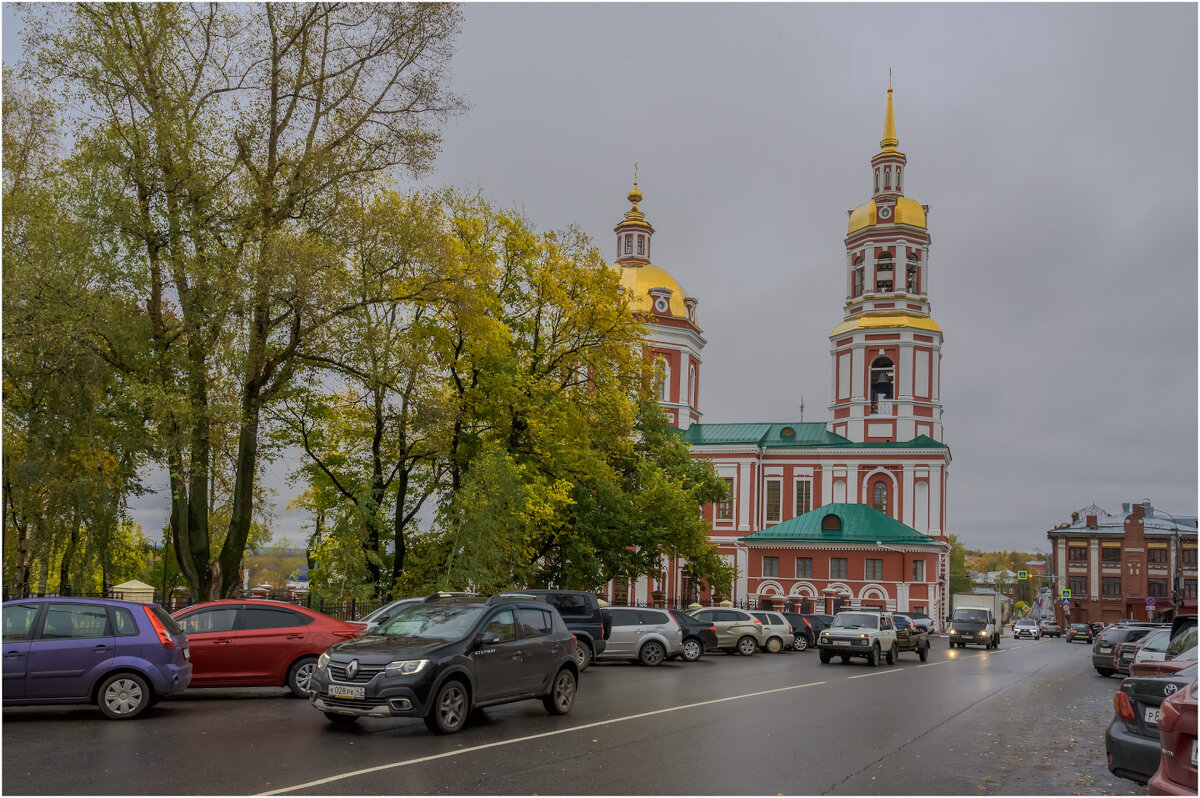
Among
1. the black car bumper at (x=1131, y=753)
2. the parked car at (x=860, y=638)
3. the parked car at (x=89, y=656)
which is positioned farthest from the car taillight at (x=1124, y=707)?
the parked car at (x=860, y=638)

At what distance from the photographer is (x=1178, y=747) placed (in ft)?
23.5

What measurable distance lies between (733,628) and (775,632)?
341 cm

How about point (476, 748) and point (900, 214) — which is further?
point (900, 214)

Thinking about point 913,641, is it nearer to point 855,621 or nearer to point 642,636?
point 855,621

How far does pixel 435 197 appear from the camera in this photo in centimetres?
2670

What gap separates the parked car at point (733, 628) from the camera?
34.1 meters

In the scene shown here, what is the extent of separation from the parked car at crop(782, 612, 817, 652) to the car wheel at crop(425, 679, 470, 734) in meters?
28.0

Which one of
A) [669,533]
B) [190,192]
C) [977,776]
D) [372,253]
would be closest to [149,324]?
[190,192]

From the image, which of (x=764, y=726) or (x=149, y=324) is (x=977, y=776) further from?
(x=149, y=324)

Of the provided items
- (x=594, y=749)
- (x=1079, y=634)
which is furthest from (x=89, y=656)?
(x=1079, y=634)

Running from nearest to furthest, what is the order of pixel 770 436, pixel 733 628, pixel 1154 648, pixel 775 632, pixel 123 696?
pixel 123 696, pixel 1154 648, pixel 733 628, pixel 775 632, pixel 770 436

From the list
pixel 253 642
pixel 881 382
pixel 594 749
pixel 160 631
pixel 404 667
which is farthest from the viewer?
pixel 881 382

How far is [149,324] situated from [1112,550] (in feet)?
335

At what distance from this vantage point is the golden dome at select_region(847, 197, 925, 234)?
226ft
